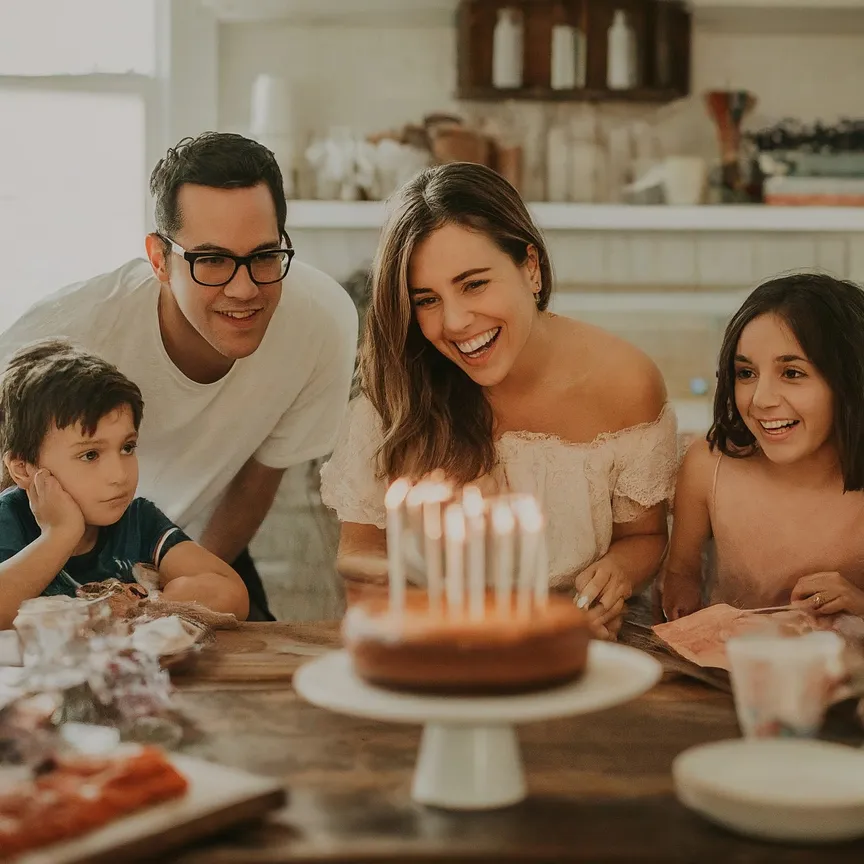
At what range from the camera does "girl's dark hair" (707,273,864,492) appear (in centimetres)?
208

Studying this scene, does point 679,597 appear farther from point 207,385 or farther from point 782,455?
point 207,385

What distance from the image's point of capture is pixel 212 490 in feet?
9.02

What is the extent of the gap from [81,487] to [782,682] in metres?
1.32

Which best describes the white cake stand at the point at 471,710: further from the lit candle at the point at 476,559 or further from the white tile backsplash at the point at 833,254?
the white tile backsplash at the point at 833,254

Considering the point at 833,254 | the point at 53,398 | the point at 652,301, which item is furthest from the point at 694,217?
the point at 53,398

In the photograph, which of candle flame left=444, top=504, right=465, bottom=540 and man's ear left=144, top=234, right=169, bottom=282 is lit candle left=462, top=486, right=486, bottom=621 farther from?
man's ear left=144, top=234, right=169, bottom=282

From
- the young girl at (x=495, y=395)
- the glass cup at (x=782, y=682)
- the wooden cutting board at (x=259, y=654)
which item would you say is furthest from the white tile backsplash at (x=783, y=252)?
the glass cup at (x=782, y=682)

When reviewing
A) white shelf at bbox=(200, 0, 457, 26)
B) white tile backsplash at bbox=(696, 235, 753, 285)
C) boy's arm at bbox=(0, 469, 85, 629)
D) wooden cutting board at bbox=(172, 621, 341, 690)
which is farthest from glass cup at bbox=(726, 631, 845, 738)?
white shelf at bbox=(200, 0, 457, 26)

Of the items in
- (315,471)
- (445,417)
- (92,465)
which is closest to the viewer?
(92,465)

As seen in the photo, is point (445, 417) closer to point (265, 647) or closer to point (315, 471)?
point (265, 647)

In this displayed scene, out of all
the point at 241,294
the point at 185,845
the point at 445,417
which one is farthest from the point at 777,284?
the point at 185,845

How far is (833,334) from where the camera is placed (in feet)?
6.85

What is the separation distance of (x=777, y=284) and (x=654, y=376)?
0.33 m

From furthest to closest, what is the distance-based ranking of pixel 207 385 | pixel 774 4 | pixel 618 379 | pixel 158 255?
pixel 774 4 → pixel 207 385 → pixel 158 255 → pixel 618 379
